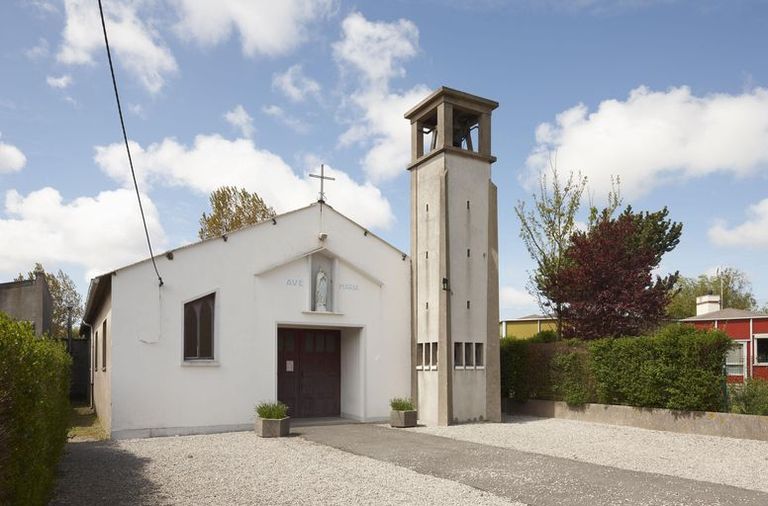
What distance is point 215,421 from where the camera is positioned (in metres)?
14.6

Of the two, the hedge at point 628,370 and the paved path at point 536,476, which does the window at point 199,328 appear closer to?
the paved path at point 536,476

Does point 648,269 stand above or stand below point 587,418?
above

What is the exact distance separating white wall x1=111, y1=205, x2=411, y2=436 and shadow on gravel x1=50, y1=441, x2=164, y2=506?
208 cm

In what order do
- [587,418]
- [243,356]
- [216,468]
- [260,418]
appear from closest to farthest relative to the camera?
[216,468]
[260,418]
[243,356]
[587,418]

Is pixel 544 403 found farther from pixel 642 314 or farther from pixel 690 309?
pixel 690 309

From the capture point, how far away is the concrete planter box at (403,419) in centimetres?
1541

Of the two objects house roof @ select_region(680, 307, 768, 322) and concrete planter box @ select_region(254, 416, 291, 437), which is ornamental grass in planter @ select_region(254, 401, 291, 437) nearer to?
concrete planter box @ select_region(254, 416, 291, 437)

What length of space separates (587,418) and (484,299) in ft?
13.3

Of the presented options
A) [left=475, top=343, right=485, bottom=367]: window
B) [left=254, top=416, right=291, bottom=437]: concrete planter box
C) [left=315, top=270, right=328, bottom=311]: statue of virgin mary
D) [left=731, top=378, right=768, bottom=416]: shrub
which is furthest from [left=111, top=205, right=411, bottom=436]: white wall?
[left=731, top=378, right=768, bottom=416]: shrub

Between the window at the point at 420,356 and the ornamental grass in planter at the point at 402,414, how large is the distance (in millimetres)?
1282

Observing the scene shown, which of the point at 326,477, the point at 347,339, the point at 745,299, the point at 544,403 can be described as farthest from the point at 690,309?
the point at 326,477

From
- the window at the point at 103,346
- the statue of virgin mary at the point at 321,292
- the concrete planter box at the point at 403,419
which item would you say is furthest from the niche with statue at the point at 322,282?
the window at the point at 103,346

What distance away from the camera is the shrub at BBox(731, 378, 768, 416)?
44.0 ft

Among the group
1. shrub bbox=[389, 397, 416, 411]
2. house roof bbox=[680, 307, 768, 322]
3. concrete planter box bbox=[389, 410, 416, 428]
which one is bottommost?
concrete planter box bbox=[389, 410, 416, 428]
